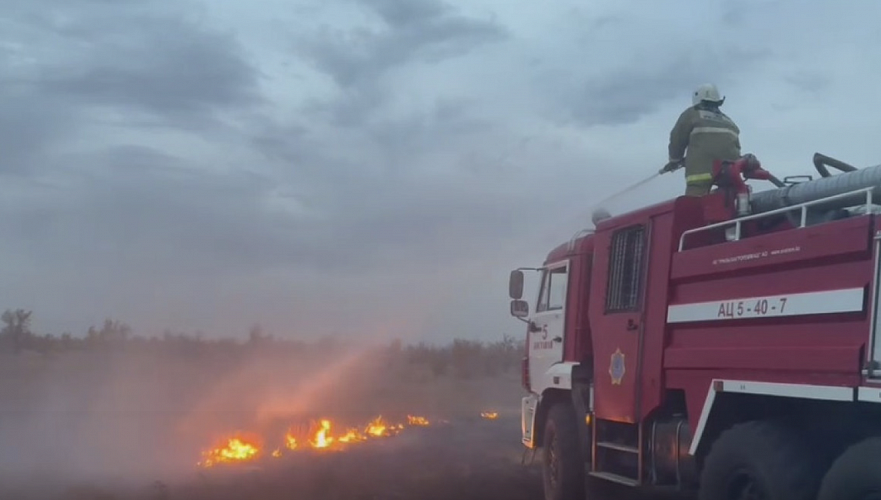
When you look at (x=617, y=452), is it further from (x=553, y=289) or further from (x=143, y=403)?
(x=143, y=403)

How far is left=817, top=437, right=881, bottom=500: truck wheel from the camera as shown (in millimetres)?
6824

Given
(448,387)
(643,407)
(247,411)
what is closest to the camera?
(643,407)

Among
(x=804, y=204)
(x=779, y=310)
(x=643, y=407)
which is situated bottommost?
(x=643, y=407)

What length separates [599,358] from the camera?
1116 centimetres

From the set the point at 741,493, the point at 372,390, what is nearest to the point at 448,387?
the point at 372,390

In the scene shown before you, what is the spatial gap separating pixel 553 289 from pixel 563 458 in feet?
7.27

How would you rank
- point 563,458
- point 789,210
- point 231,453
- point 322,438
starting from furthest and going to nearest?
point 322,438 < point 231,453 < point 563,458 < point 789,210

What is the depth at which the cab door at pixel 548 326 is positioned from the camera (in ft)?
41.4

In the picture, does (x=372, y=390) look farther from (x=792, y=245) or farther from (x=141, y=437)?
(x=792, y=245)

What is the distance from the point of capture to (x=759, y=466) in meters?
7.94

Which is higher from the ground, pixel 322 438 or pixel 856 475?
pixel 856 475

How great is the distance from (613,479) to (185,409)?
19.2m

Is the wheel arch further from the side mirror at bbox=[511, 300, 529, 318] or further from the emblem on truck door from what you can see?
the emblem on truck door

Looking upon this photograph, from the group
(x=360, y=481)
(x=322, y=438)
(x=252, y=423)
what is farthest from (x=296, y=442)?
(x=360, y=481)
